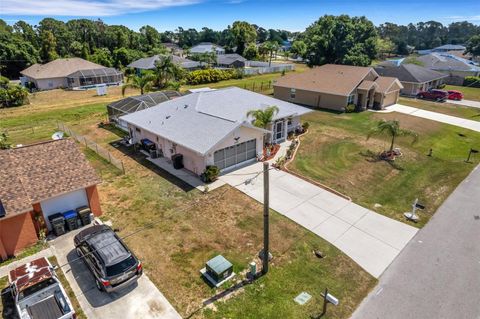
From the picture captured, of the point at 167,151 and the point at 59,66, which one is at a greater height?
the point at 59,66

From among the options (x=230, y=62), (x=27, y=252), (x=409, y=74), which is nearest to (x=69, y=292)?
(x=27, y=252)

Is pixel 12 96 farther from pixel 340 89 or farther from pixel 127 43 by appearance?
pixel 127 43

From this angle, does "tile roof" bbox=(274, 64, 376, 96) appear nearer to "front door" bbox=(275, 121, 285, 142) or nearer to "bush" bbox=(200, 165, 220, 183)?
"front door" bbox=(275, 121, 285, 142)

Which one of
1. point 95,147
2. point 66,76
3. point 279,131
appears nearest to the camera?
point 95,147

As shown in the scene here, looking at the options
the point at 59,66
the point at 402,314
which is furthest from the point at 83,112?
the point at 402,314

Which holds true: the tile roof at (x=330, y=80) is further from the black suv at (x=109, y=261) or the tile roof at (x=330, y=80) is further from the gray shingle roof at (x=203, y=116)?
the black suv at (x=109, y=261)

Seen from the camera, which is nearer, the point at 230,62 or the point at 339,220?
the point at 339,220

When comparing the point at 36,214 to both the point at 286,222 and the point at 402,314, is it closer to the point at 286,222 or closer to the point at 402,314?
the point at 286,222
